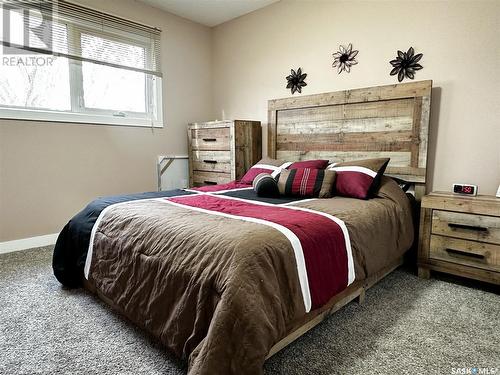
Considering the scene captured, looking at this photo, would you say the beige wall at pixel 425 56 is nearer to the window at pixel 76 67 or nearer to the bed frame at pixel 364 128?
the bed frame at pixel 364 128

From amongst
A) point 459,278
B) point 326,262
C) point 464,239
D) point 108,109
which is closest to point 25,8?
point 108,109

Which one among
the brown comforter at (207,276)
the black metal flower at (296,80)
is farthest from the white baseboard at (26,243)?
the black metal flower at (296,80)

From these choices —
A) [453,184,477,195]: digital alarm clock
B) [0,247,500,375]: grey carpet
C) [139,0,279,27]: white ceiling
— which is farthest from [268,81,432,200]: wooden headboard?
[139,0,279,27]: white ceiling

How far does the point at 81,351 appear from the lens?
56.9 inches

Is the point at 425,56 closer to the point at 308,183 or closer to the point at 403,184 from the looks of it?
the point at 403,184

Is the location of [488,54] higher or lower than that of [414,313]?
higher

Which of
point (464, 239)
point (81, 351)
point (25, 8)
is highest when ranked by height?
point (25, 8)

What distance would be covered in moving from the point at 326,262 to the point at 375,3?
2.47m

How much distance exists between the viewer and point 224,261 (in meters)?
1.19

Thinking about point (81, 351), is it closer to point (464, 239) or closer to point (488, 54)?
point (464, 239)

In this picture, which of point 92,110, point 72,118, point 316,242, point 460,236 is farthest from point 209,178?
point 460,236

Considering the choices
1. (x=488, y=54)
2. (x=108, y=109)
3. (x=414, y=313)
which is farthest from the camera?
(x=108, y=109)

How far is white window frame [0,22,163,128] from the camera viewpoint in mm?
2832

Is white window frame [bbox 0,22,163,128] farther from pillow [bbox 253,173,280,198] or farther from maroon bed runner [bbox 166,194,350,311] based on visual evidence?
maroon bed runner [bbox 166,194,350,311]
